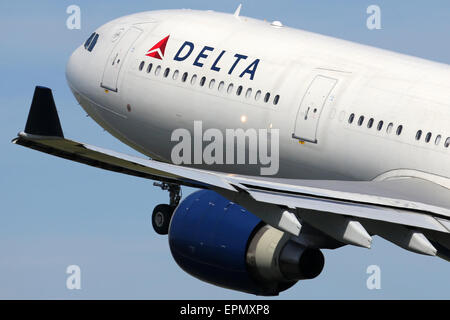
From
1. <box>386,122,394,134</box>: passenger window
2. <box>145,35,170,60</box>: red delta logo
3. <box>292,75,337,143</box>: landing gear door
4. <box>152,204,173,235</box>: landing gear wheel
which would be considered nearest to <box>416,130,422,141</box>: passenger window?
<box>386,122,394,134</box>: passenger window

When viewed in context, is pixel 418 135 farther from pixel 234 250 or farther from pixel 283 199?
pixel 283 199

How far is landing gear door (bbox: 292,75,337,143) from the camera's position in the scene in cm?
3319

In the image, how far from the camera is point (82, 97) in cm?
4025

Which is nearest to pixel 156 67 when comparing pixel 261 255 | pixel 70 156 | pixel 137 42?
pixel 137 42

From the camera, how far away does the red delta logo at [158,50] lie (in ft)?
123

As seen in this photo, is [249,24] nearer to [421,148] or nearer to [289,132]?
[289,132]

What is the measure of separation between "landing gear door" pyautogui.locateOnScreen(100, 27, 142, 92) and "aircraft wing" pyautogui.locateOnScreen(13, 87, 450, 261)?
1372 cm

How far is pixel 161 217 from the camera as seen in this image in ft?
122

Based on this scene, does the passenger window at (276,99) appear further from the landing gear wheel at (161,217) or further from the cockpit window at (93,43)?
the cockpit window at (93,43)

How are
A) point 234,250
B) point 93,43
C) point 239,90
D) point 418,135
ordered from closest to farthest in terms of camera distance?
point 234,250 < point 418,135 < point 239,90 < point 93,43

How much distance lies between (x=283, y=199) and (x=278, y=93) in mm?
11286

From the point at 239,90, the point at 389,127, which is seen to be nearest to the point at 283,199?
the point at 389,127

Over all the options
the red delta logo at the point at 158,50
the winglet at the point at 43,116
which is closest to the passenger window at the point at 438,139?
the red delta logo at the point at 158,50

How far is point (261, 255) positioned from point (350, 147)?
385 cm
